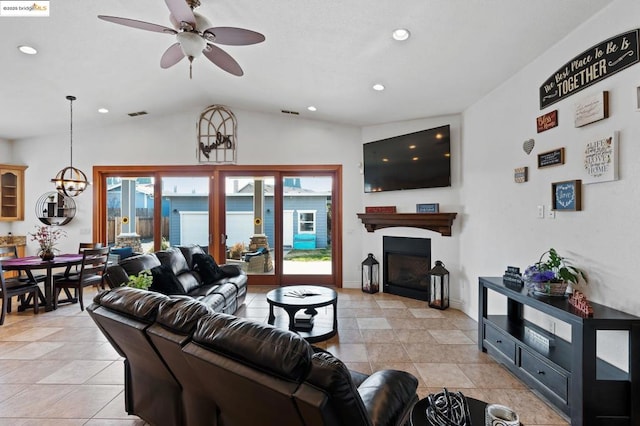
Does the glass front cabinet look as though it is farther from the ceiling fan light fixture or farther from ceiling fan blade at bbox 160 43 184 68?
the ceiling fan light fixture

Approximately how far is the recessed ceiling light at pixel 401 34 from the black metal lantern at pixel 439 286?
316cm

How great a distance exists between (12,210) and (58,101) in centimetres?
285

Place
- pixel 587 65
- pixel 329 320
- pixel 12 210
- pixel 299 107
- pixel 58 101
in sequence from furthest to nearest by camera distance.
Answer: pixel 12 210
pixel 299 107
pixel 58 101
pixel 329 320
pixel 587 65

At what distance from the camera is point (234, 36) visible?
2.48 metres

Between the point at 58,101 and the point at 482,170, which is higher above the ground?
the point at 58,101

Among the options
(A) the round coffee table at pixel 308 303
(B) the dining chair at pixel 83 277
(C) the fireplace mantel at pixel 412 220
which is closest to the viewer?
(A) the round coffee table at pixel 308 303

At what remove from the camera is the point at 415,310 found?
4453 mm

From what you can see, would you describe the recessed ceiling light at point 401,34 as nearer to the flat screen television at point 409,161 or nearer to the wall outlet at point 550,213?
the flat screen television at point 409,161

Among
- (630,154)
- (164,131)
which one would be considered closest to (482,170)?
(630,154)

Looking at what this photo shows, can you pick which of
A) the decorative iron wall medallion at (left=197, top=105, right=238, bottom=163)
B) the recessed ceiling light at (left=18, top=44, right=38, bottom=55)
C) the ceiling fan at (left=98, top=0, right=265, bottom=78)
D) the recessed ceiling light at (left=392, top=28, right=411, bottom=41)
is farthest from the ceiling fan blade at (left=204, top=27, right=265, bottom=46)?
the decorative iron wall medallion at (left=197, top=105, right=238, bottom=163)

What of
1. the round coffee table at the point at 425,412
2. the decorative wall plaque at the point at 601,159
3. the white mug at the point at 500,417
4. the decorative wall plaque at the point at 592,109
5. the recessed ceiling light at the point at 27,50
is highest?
the recessed ceiling light at the point at 27,50

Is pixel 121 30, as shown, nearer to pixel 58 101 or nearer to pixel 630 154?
pixel 58 101

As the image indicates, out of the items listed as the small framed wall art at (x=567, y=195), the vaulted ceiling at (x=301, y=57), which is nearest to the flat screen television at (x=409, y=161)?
the vaulted ceiling at (x=301, y=57)

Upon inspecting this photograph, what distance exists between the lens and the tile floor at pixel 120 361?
2.21 m
